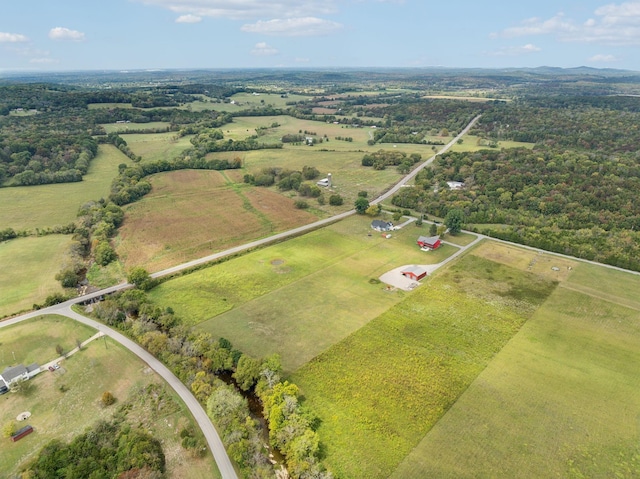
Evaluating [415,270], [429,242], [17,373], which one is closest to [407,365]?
[415,270]

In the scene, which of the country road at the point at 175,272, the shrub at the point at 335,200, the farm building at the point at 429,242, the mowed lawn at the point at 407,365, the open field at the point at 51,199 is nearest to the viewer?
the country road at the point at 175,272

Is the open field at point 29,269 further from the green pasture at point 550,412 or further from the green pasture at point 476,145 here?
the green pasture at point 476,145

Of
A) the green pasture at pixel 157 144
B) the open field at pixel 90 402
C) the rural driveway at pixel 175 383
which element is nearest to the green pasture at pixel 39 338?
the open field at pixel 90 402

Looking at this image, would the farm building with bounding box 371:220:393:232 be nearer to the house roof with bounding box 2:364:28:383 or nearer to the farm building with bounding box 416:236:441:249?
the farm building with bounding box 416:236:441:249

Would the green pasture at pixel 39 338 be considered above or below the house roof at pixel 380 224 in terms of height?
below

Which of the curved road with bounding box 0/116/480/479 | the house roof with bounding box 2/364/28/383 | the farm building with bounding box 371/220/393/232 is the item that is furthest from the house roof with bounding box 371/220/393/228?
the house roof with bounding box 2/364/28/383

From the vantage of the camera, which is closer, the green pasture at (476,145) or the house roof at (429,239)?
the house roof at (429,239)

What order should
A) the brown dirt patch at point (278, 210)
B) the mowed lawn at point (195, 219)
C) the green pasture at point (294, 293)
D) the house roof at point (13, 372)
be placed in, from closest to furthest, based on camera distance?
the house roof at point (13, 372), the green pasture at point (294, 293), the mowed lawn at point (195, 219), the brown dirt patch at point (278, 210)
